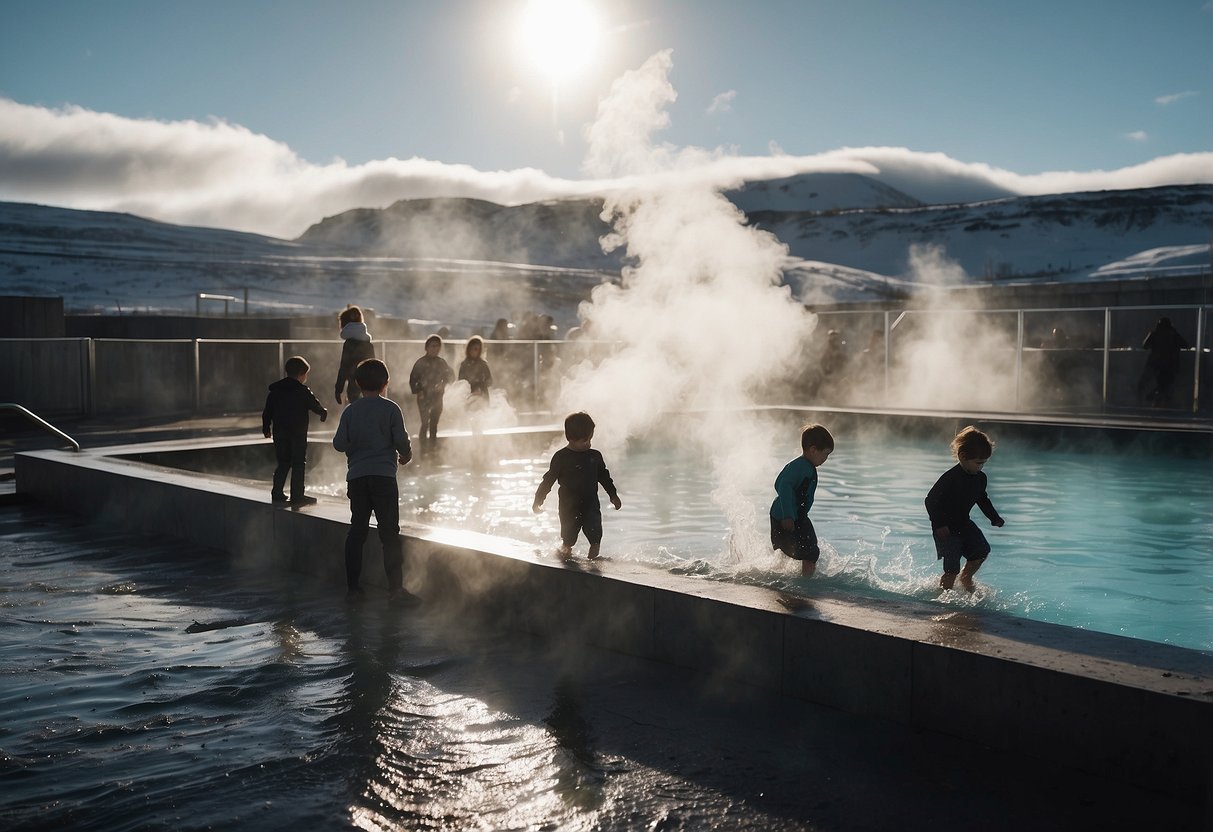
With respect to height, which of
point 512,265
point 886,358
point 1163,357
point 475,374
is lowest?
point 475,374

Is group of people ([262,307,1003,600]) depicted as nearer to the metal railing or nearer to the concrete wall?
the metal railing

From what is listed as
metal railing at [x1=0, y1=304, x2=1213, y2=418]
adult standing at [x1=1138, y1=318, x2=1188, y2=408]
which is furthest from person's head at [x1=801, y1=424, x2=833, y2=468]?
adult standing at [x1=1138, y1=318, x2=1188, y2=408]

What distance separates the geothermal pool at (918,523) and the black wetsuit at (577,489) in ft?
3.51

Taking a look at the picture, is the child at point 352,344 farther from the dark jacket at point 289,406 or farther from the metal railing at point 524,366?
the metal railing at point 524,366

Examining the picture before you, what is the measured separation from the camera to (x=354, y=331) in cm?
1179

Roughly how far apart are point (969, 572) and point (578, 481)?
2.63 m

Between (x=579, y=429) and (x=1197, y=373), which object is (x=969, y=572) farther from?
(x=1197, y=373)

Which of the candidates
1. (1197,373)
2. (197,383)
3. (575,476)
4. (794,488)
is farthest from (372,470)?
(1197,373)

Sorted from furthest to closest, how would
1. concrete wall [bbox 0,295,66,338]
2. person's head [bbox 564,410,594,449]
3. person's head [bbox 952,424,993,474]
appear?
concrete wall [bbox 0,295,66,338] → person's head [bbox 564,410,594,449] → person's head [bbox 952,424,993,474]

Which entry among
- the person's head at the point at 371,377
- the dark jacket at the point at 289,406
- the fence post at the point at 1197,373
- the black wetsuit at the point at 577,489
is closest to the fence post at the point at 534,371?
the fence post at the point at 1197,373

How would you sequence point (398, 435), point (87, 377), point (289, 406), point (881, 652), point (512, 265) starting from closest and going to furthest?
point (881, 652)
point (398, 435)
point (289, 406)
point (87, 377)
point (512, 265)

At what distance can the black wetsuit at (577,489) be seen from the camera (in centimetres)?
688

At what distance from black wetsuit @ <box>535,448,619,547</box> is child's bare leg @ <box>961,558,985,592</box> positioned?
7.70 ft

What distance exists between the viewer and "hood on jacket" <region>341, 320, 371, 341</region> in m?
11.7
